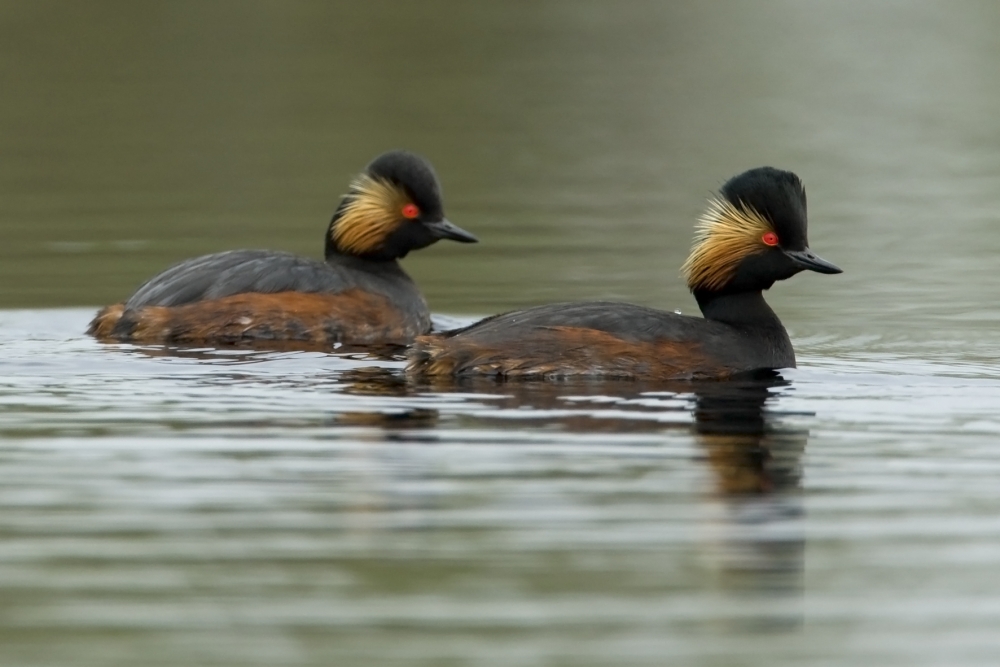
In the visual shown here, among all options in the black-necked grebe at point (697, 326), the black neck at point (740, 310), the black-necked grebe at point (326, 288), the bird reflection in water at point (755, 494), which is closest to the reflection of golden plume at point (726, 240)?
the black-necked grebe at point (697, 326)

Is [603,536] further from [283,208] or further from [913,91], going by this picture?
[913,91]

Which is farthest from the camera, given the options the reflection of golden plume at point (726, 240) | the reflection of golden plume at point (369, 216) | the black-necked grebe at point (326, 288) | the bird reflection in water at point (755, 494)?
the reflection of golden plume at point (369, 216)

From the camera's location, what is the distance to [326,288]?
47.6 feet

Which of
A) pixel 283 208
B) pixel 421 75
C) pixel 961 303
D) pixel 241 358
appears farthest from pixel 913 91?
pixel 241 358

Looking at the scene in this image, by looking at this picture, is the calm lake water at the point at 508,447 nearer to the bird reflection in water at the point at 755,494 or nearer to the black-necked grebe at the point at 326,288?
the bird reflection in water at the point at 755,494

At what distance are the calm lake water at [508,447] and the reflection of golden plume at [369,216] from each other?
3.51 feet

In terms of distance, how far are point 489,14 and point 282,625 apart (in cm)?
4057

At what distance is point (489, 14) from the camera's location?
154 ft

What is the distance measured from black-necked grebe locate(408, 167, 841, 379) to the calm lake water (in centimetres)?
24

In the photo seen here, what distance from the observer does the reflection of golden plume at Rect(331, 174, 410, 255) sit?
15.4 m

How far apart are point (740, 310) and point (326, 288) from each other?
3.38 m

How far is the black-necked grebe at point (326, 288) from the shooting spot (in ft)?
45.9

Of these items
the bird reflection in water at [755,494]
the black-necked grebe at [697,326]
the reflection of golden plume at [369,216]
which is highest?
the reflection of golden plume at [369,216]

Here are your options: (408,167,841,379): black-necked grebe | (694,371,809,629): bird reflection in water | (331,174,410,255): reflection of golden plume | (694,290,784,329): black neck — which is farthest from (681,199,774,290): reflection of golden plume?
(331,174,410,255): reflection of golden plume
